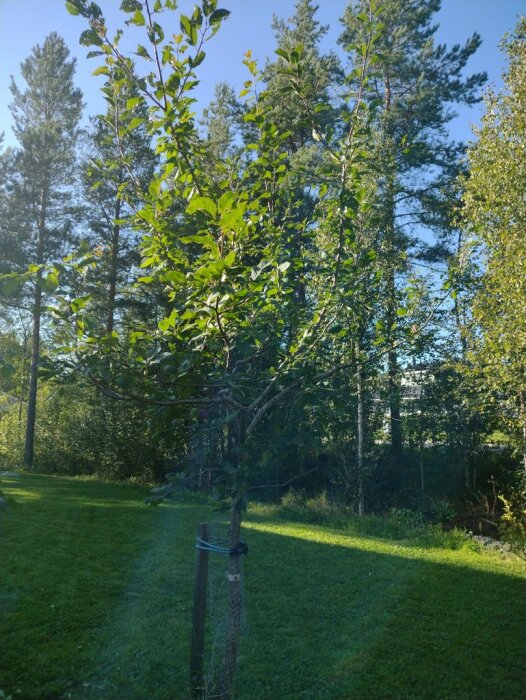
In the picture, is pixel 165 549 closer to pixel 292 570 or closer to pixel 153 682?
pixel 292 570

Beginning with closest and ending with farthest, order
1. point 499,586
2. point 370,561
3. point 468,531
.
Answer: point 499,586
point 370,561
point 468,531

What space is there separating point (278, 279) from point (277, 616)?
3.08 metres

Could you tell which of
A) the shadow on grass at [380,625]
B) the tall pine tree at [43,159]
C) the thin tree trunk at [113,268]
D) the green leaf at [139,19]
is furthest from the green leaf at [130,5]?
the tall pine tree at [43,159]

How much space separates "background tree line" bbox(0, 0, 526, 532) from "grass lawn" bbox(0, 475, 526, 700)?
3.05 ft

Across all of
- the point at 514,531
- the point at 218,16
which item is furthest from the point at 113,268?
the point at 218,16

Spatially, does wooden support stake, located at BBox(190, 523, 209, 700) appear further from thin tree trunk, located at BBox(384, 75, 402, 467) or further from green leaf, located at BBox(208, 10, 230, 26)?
green leaf, located at BBox(208, 10, 230, 26)

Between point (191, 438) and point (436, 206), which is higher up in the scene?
point (436, 206)

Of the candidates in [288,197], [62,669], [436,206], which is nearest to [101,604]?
[62,669]

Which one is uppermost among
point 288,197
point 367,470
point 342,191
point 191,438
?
point 288,197

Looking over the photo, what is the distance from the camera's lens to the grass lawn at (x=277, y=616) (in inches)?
126

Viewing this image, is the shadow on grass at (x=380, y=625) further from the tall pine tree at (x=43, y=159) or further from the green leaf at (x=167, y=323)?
the tall pine tree at (x=43, y=159)

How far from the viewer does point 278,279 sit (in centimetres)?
243

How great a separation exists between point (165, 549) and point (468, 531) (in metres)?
4.43

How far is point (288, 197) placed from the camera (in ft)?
9.36
